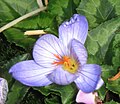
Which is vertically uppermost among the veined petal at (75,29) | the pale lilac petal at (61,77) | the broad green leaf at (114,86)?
the veined petal at (75,29)

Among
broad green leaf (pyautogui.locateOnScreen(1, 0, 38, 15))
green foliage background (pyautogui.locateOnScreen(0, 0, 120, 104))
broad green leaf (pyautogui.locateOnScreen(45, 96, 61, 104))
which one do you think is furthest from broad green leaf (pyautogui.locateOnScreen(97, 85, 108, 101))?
broad green leaf (pyautogui.locateOnScreen(1, 0, 38, 15))

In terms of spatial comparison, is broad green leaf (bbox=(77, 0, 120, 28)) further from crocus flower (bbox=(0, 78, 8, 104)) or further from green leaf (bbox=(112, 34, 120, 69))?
crocus flower (bbox=(0, 78, 8, 104))

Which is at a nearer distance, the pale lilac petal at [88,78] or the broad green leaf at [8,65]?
the pale lilac petal at [88,78]

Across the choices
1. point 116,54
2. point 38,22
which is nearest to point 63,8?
point 38,22

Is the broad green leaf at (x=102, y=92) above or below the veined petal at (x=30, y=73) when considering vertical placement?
below

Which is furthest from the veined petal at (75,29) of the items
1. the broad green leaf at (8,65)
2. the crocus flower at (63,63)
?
the broad green leaf at (8,65)

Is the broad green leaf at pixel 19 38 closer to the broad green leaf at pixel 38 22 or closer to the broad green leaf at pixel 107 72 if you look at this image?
the broad green leaf at pixel 38 22

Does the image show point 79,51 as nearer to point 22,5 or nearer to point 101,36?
point 101,36
